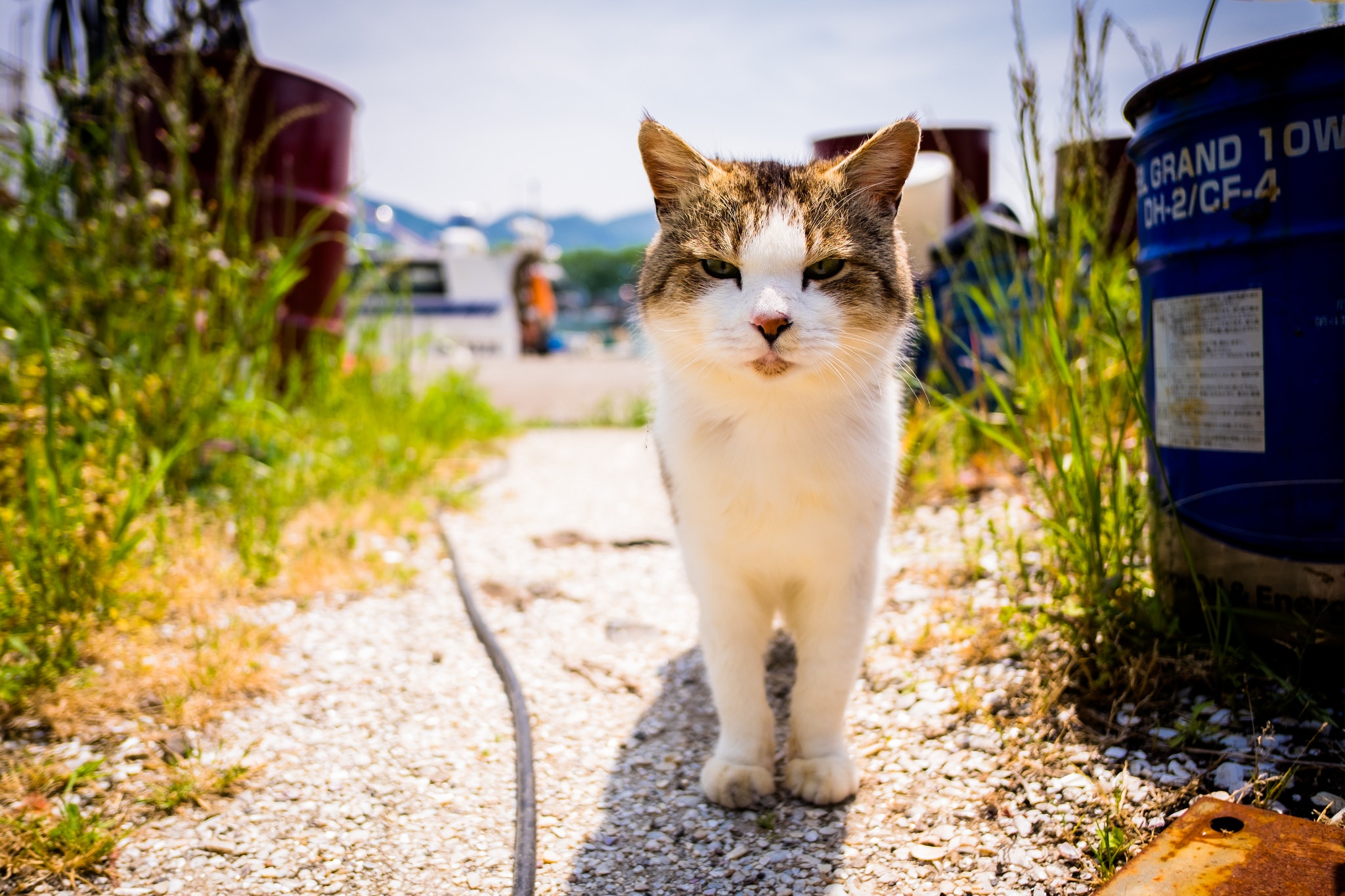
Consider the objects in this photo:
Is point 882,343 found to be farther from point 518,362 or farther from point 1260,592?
point 518,362

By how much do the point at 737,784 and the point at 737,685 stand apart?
18cm

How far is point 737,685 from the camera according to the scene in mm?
1552

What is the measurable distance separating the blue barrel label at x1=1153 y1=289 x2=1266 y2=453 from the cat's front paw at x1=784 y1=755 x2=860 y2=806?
37.7 inches

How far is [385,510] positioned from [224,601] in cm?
87

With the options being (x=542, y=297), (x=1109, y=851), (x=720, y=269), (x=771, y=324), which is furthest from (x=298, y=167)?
(x=542, y=297)

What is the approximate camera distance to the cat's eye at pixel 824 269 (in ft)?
4.86

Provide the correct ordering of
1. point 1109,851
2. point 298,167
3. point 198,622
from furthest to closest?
point 298,167, point 198,622, point 1109,851

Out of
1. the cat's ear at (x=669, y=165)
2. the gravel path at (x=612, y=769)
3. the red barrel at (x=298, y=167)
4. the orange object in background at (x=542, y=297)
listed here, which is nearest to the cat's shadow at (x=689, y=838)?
the gravel path at (x=612, y=769)

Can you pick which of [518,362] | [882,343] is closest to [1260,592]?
[882,343]

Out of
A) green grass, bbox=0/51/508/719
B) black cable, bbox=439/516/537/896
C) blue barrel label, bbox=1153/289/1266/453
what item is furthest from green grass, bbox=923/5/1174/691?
green grass, bbox=0/51/508/719

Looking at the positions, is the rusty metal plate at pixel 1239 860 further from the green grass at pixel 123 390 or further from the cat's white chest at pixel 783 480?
the green grass at pixel 123 390

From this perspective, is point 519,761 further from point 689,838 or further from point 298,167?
point 298,167

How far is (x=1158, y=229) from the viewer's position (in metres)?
1.64

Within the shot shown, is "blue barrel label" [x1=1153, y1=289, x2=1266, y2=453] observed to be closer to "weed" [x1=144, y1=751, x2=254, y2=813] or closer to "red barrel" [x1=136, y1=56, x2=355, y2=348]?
"weed" [x1=144, y1=751, x2=254, y2=813]
